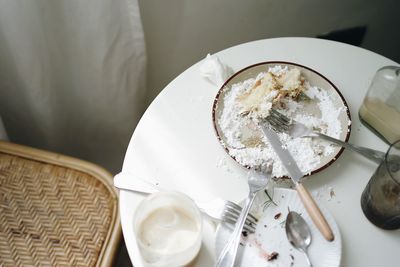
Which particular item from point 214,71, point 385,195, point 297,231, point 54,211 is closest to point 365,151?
point 385,195

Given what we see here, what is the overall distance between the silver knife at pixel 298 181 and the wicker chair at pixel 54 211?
0.36 metres

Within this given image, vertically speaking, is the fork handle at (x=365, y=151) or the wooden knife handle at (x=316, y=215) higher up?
the fork handle at (x=365, y=151)

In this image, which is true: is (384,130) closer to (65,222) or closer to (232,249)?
(232,249)

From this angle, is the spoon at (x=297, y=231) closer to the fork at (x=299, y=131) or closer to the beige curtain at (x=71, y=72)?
the fork at (x=299, y=131)

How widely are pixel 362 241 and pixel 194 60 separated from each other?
0.86 m

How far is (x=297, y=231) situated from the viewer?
2.16ft

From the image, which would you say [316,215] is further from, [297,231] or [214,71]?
[214,71]

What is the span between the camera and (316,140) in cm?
76

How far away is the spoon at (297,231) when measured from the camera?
65 cm

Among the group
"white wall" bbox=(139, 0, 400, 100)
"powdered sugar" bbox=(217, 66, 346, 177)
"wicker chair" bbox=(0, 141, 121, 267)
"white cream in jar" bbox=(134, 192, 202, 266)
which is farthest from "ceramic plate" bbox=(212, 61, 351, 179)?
"white wall" bbox=(139, 0, 400, 100)

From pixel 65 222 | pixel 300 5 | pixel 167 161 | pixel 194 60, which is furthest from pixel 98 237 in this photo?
pixel 300 5

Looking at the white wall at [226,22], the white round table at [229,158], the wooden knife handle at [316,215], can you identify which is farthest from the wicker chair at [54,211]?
the white wall at [226,22]

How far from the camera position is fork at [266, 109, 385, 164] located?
736 mm

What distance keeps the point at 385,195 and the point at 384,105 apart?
0.66 feet
